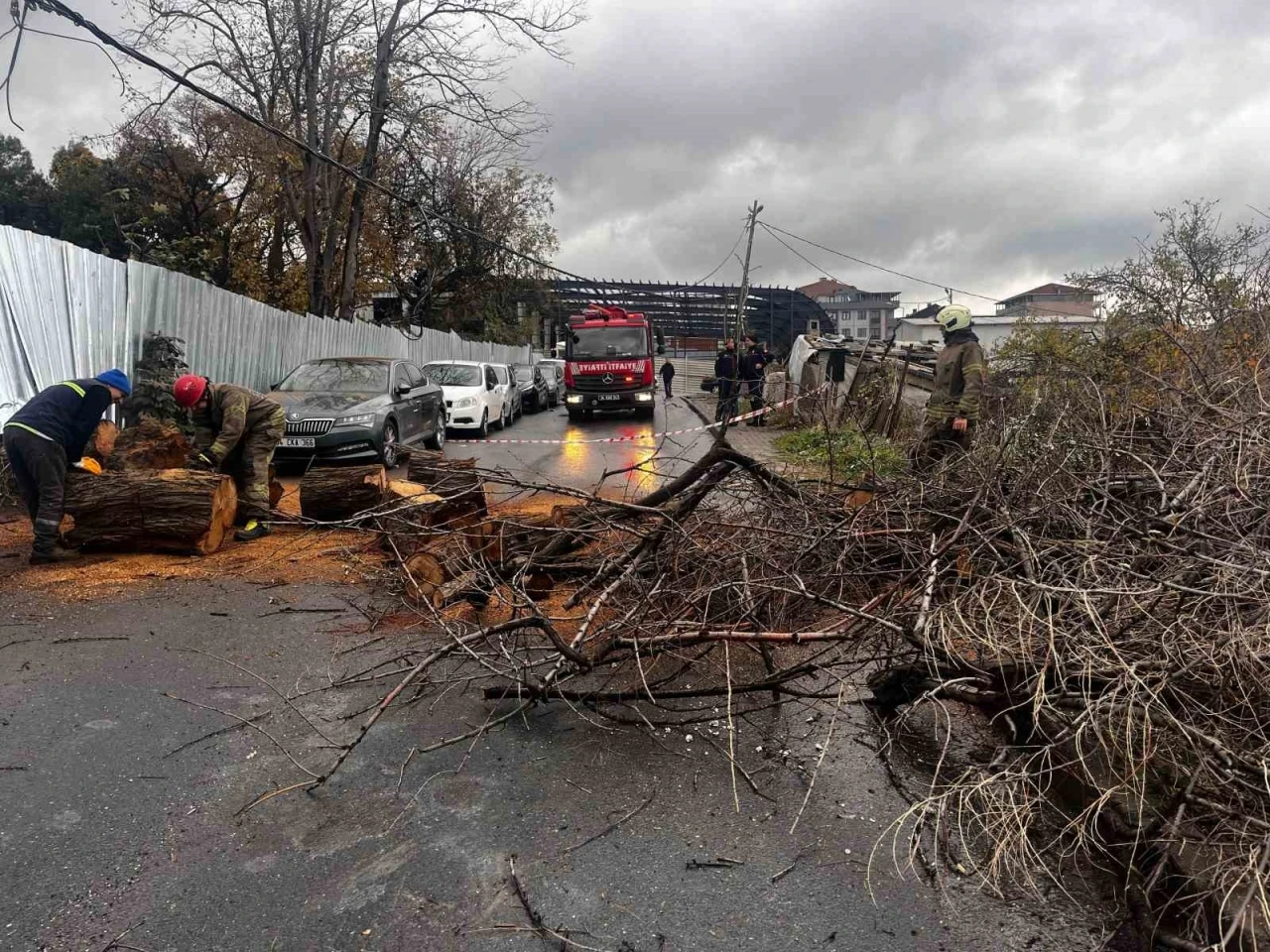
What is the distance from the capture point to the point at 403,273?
31328mm

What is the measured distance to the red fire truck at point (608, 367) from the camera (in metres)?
19.2

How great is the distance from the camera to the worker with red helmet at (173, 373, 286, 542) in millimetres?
6695

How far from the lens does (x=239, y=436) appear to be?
6.86 metres

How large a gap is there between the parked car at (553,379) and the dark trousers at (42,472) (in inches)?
794

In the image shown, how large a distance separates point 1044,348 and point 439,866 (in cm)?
984

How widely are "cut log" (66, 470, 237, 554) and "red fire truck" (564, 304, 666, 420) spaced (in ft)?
44.0

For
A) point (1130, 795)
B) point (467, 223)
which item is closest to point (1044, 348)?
point (1130, 795)

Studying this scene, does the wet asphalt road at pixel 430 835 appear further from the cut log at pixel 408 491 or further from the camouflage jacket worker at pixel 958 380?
the camouflage jacket worker at pixel 958 380

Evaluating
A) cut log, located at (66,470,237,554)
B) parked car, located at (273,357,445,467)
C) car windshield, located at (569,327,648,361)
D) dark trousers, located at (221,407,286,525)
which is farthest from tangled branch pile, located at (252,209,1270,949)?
car windshield, located at (569,327,648,361)

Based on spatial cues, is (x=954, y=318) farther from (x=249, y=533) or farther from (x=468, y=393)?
(x=468, y=393)

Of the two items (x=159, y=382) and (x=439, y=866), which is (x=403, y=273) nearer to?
(x=159, y=382)

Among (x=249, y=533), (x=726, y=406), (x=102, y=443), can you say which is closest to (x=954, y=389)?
(x=726, y=406)

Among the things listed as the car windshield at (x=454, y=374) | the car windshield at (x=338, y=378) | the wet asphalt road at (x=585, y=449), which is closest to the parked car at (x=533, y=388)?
the wet asphalt road at (x=585, y=449)

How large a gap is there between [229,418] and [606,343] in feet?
44.2
